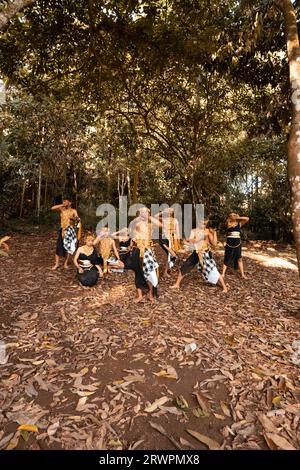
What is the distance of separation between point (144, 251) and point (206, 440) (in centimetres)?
405

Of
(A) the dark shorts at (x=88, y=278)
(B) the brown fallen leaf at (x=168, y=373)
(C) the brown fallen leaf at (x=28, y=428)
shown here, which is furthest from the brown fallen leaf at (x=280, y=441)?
(A) the dark shorts at (x=88, y=278)

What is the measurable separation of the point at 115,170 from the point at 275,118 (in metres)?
12.9

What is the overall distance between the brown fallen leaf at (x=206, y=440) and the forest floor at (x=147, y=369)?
Answer: 1cm

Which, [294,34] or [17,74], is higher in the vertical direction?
[17,74]

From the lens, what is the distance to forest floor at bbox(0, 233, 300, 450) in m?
2.87

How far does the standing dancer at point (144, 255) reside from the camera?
6.34m

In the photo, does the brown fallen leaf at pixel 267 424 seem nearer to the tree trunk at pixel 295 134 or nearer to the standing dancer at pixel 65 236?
the tree trunk at pixel 295 134

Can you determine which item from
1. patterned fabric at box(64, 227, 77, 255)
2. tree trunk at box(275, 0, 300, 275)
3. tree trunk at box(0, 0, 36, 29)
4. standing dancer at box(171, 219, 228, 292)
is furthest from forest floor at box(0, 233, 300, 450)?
tree trunk at box(0, 0, 36, 29)

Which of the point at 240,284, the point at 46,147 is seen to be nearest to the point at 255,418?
the point at 240,284

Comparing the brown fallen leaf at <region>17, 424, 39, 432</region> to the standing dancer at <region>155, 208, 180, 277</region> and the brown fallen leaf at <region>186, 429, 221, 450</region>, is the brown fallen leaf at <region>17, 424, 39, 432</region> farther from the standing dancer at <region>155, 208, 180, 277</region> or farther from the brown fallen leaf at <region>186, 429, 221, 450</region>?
the standing dancer at <region>155, 208, 180, 277</region>

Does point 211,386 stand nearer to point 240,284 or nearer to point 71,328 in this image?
point 71,328

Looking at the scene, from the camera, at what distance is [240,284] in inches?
302

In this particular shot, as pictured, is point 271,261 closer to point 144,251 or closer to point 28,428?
point 144,251

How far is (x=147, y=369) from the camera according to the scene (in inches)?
153
